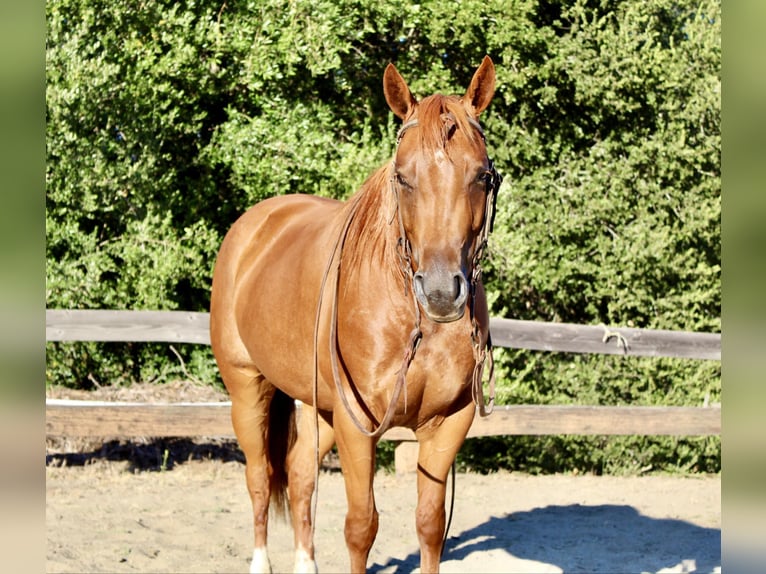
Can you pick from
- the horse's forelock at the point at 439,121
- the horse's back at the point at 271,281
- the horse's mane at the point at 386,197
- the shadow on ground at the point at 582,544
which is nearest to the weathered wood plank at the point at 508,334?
the shadow on ground at the point at 582,544

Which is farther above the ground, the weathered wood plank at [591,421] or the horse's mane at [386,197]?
the horse's mane at [386,197]

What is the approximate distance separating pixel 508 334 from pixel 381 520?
183cm

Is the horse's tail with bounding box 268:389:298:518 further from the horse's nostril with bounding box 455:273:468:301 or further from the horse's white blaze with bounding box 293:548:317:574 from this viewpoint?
the horse's nostril with bounding box 455:273:468:301

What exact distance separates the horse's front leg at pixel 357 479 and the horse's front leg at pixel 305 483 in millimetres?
932

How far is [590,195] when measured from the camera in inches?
303

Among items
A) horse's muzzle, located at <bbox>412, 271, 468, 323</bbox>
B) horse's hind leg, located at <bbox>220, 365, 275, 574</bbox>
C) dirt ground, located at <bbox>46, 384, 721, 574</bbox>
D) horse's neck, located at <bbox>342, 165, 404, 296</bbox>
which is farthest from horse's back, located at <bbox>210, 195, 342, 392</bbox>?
dirt ground, located at <bbox>46, 384, 721, 574</bbox>

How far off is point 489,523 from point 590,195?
11.5 feet

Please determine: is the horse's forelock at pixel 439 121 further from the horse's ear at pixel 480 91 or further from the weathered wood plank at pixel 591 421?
the weathered wood plank at pixel 591 421

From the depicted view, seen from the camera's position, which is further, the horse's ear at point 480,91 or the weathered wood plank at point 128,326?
the weathered wood plank at point 128,326

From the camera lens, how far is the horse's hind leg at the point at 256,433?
4.17m

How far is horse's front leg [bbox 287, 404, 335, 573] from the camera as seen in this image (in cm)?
393
